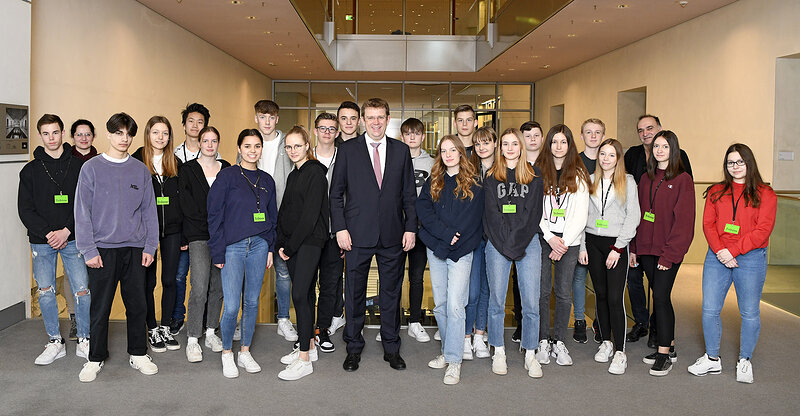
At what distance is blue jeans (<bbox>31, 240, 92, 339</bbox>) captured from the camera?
14.5 feet

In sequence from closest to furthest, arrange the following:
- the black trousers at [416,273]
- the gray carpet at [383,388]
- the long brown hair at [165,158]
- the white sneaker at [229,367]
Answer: the gray carpet at [383,388] → the white sneaker at [229,367] → the long brown hair at [165,158] → the black trousers at [416,273]

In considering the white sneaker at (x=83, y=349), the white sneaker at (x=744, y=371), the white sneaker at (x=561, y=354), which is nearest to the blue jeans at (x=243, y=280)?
the white sneaker at (x=83, y=349)

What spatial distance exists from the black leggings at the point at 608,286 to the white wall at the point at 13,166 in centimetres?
459

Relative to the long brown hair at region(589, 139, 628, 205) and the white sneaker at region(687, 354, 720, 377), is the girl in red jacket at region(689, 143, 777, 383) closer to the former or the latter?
the white sneaker at region(687, 354, 720, 377)

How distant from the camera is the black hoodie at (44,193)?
440 centimetres

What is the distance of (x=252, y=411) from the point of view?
350 centimetres

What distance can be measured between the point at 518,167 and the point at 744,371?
1984 mm

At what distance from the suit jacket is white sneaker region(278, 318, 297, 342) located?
1141 millimetres

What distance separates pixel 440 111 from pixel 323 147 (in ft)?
46.6

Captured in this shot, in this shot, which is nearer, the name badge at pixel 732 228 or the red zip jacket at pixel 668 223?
the name badge at pixel 732 228

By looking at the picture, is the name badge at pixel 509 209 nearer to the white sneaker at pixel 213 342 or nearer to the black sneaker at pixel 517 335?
the black sneaker at pixel 517 335

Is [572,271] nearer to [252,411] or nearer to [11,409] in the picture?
[252,411]

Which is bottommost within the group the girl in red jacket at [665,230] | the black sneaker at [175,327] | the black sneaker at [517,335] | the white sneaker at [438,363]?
the white sneaker at [438,363]

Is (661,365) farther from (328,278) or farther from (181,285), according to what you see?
(181,285)
